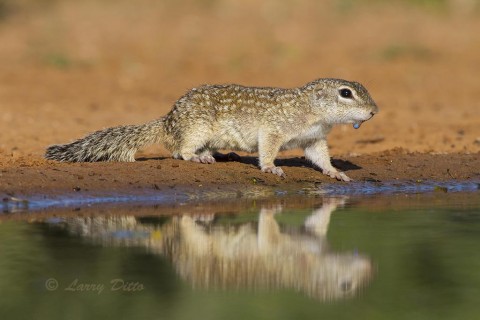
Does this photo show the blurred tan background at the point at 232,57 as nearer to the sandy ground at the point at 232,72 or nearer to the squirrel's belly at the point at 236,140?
the sandy ground at the point at 232,72

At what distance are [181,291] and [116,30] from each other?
20.9 m

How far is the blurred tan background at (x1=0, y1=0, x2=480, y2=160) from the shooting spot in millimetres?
20484

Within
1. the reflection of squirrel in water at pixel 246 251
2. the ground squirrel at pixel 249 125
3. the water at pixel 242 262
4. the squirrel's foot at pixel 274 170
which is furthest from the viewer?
the ground squirrel at pixel 249 125

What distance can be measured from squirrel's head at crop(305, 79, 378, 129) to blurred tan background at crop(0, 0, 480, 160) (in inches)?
169

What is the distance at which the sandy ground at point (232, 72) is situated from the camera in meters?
14.1

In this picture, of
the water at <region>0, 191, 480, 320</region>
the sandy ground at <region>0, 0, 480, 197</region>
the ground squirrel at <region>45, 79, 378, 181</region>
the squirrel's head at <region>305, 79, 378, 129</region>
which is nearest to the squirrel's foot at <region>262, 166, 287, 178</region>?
the ground squirrel at <region>45, 79, 378, 181</region>

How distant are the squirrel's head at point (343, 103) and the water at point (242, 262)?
5.48 ft

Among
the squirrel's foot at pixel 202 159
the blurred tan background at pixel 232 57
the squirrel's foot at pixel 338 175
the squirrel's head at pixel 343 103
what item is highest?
the blurred tan background at pixel 232 57

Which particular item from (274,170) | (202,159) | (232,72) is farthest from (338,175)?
(232,72)

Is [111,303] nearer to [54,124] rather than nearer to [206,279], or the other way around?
[206,279]

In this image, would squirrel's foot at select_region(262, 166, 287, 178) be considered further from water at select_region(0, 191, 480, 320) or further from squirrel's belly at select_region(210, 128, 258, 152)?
water at select_region(0, 191, 480, 320)

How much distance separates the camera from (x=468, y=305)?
8062 millimetres

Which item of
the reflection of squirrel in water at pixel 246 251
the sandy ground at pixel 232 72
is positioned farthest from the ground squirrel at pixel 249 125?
the reflection of squirrel in water at pixel 246 251

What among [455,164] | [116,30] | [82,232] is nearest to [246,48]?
[116,30]
